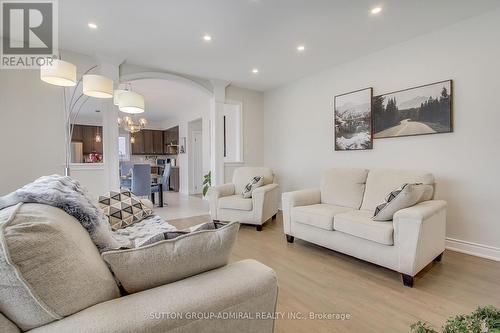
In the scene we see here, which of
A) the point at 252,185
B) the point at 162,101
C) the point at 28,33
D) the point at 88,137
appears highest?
the point at 162,101

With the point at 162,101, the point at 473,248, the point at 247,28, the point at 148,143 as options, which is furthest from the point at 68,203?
the point at 148,143

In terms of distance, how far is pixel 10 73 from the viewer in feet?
9.81

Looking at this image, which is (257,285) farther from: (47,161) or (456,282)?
(47,161)

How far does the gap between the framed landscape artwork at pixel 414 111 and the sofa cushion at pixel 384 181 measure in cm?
68

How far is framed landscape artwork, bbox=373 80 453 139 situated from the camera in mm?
2770

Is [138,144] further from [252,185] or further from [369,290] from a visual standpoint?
[369,290]

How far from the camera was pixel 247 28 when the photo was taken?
9.12 feet

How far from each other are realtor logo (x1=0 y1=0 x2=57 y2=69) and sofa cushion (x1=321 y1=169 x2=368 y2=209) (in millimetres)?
3303

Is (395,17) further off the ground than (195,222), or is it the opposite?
(395,17)

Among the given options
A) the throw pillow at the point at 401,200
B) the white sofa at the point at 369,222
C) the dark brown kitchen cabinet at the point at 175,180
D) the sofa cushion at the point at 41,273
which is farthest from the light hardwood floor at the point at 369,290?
the dark brown kitchen cabinet at the point at 175,180

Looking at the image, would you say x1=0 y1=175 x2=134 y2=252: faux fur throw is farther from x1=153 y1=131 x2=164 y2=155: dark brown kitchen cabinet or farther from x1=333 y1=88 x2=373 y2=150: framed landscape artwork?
x1=153 y1=131 x2=164 y2=155: dark brown kitchen cabinet

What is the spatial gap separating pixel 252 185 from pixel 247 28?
2.13 meters

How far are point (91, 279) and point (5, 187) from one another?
11.1 feet

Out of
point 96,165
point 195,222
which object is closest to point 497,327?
point 195,222
